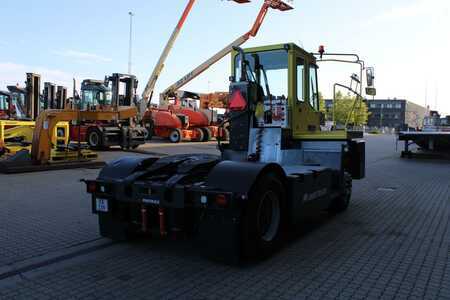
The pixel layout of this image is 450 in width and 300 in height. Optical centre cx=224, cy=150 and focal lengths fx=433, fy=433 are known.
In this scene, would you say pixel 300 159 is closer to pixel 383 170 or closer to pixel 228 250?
pixel 228 250

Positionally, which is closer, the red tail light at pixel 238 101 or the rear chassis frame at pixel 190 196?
the rear chassis frame at pixel 190 196

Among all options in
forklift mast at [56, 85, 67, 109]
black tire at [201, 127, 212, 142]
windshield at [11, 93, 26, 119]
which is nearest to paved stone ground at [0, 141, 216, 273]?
windshield at [11, 93, 26, 119]

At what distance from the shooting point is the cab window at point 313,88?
24.9 ft

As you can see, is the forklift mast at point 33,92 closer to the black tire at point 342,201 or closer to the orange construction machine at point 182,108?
the orange construction machine at point 182,108

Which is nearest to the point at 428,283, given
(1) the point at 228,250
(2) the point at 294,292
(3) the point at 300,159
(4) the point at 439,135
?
(2) the point at 294,292

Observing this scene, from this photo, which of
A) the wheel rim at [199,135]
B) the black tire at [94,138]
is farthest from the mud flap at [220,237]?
the wheel rim at [199,135]

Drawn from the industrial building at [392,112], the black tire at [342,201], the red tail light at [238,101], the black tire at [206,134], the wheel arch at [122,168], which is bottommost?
the black tire at [342,201]

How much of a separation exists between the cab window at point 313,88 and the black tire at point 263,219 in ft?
9.59

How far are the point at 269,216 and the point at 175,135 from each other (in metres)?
23.4

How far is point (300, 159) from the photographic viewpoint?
23.9 ft

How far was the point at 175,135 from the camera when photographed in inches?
1112

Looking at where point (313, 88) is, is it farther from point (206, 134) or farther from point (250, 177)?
point (206, 134)

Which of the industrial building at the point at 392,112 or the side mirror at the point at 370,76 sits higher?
the industrial building at the point at 392,112

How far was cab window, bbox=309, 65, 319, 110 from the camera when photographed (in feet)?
24.9
